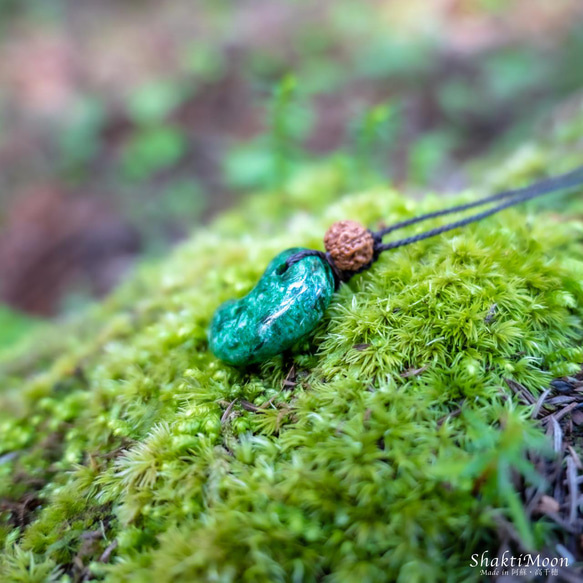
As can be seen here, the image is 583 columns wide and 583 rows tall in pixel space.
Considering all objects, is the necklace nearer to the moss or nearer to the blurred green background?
the moss

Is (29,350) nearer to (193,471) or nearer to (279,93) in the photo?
(193,471)

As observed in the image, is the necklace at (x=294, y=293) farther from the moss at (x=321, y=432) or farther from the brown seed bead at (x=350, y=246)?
the moss at (x=321, y=432)

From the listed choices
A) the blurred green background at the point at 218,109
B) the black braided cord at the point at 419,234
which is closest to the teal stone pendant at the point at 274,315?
the black braided cord at the point at 419,234

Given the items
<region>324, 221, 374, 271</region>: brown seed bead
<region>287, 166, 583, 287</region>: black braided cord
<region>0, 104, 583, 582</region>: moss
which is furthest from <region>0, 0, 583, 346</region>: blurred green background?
<region>0, 104, 583, 582</region>: moss

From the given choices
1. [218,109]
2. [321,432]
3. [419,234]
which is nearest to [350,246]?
[419,234]

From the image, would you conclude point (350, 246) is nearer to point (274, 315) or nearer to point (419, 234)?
point (419, 234)
